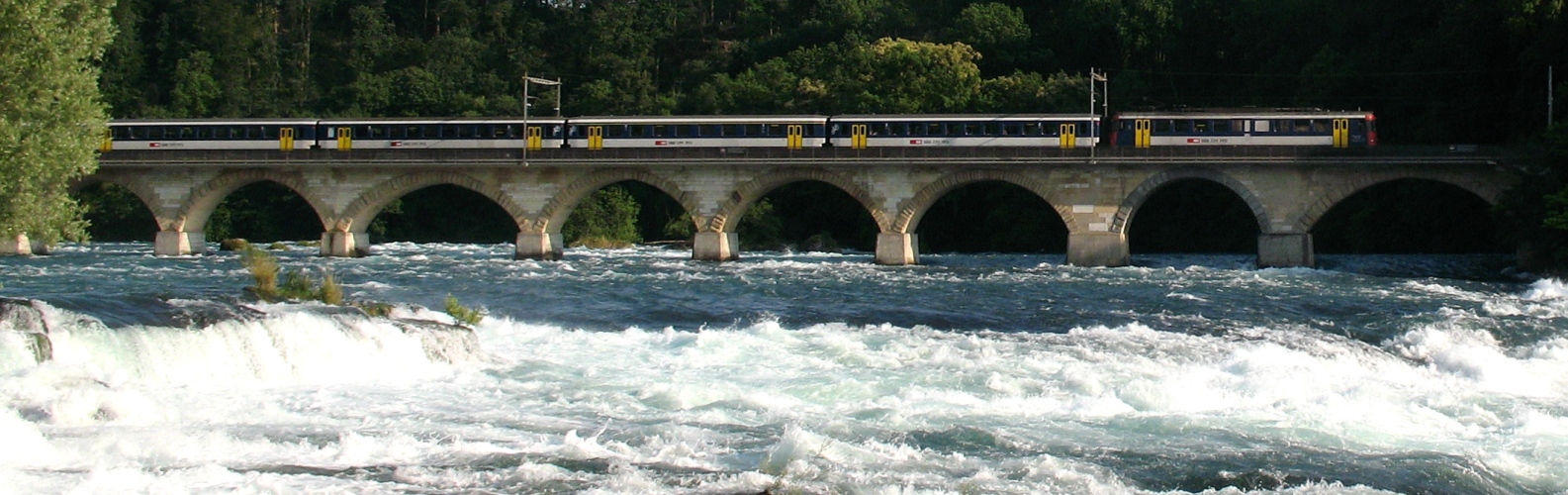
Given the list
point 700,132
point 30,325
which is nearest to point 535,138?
point 700,132

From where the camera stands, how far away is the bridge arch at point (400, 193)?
180 ft

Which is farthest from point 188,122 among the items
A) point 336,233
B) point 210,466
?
point 210,466

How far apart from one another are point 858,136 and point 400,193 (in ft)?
50.5

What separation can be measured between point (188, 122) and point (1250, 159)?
3519 cm

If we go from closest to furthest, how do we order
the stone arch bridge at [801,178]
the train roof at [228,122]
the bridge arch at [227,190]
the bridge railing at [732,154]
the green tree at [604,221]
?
the bridge railing at [732,154] < the stone arch bridge at [801,178] < the bridge arch at [227,190] < the train roof at [228,122] < the green tree at [604,221]

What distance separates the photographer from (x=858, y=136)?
175 ft

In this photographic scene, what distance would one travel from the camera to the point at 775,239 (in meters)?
67.8

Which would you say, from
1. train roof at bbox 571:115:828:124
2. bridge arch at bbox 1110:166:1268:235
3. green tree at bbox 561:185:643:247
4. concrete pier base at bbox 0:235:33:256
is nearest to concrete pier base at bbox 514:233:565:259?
train roof at bbox 571:115:828:124

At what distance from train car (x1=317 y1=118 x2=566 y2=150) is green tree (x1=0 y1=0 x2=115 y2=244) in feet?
107

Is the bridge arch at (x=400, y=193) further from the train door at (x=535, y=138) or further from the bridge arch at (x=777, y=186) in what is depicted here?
the bridge arch at (x=777, y=186)

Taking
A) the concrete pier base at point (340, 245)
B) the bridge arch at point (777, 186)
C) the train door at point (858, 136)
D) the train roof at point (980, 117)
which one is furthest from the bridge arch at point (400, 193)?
the train roof at point (980, 117)

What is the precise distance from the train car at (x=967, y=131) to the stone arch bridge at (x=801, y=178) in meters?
1.08

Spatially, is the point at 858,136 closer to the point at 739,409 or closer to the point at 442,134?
the point at 442,134

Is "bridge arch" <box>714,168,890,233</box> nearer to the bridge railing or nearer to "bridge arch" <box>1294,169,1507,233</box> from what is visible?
the bridge railing
